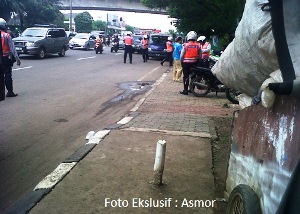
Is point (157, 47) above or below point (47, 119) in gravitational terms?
above

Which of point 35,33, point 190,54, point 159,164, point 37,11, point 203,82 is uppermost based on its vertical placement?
point 37,11

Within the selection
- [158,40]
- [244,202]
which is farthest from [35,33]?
[244,202]

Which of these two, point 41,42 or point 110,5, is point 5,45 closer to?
point 41,42

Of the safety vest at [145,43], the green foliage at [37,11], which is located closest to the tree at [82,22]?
the green foliage at [37,11]

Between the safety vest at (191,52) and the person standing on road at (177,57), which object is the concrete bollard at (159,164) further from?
the person standing on road at (177,57)

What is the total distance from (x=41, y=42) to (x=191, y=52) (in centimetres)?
1234

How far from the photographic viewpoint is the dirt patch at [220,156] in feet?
11.9

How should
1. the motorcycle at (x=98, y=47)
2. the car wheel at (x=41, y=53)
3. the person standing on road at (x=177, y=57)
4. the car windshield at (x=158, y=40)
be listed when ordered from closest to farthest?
the person standing on road at (x=177, y=57), the car wheel at (x=41, y=53), the car windshield at (x=158, y=40), the motorcycle at (x=98, y=47)

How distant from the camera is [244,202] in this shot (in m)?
2.19

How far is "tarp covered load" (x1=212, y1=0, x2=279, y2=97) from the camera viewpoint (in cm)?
215

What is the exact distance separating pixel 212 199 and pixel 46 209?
5.70 ft

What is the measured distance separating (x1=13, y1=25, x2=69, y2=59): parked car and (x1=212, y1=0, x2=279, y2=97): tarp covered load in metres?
17.2

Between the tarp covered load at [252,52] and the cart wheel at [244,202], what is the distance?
2.80 ft

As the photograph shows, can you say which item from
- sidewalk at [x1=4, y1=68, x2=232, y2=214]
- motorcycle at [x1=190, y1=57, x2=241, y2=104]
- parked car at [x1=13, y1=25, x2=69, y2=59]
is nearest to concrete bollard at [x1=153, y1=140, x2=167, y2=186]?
sidewalk at [x1=4, y1=68, x2=232, y2=214]
